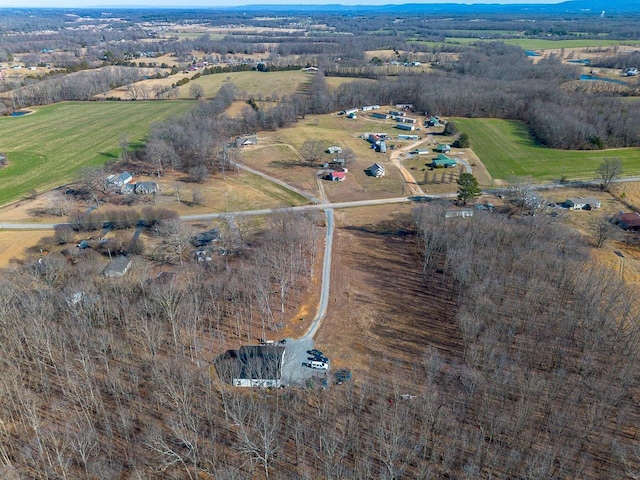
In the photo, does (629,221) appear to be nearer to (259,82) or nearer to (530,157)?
(530,157)

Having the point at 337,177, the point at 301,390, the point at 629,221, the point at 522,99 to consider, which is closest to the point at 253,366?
the point at 301,390

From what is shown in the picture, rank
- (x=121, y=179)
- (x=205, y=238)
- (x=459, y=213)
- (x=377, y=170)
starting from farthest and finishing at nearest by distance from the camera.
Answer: (x=377, y=170) → (x=121, y=179) → (x=459, y=213) → (x=205, y=238)

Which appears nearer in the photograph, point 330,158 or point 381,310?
point 381,310

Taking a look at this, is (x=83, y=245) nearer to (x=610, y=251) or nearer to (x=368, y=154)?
(x=368, y=154)

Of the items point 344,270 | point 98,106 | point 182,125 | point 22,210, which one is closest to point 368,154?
point 182,125

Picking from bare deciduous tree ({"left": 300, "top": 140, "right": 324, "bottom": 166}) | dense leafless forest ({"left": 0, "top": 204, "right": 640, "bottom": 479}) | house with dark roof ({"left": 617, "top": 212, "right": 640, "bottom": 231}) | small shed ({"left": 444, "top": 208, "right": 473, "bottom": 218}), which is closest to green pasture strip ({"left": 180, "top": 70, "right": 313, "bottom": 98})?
bare deciduous tree ({"left": 300, "top": 140, "right": 324, "bottom": 166})

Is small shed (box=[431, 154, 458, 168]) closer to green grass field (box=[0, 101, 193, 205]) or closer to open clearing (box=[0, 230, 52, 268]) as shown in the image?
green grass field (box=[0, 101, 193, 205])

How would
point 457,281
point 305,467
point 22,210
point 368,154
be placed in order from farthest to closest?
point 368,154
point 22,210
point 457,281
point 305,467
